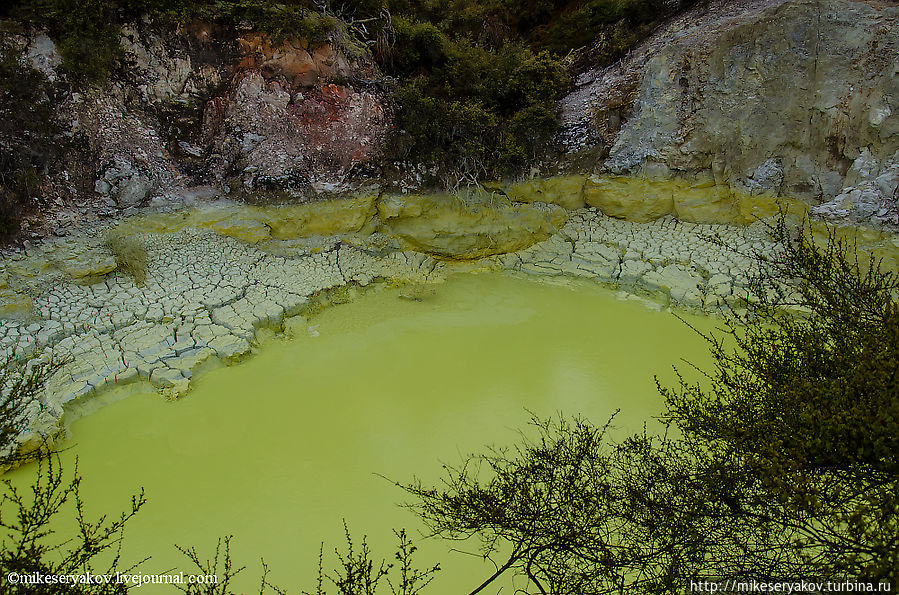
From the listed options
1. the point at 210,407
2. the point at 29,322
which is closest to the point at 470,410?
the point at 210,407

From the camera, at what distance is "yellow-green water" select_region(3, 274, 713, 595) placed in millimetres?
4043

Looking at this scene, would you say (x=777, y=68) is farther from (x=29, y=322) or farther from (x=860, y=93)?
(x=29, y=322)

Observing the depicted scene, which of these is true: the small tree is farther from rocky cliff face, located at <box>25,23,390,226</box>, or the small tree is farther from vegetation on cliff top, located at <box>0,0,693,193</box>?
rocky cliff face, located at <box>25,23,390,226</box>

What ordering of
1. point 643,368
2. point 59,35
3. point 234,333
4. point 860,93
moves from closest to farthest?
point 643,368, point 234,333, point 860,93, point 59,35

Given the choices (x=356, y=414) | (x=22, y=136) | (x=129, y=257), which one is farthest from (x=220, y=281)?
(x=22, y=136)

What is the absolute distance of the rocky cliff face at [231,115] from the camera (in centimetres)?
757

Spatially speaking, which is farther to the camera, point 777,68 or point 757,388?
point 777,68

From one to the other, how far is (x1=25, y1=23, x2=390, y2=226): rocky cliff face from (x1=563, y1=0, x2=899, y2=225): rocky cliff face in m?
3.55

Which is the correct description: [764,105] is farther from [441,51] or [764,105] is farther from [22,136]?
[22,136]

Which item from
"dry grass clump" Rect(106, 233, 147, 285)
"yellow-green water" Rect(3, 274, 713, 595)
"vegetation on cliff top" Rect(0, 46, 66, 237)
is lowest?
"yellow-green water" Rect(3, 274, 713, 595)

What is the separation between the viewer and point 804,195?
23.8ft

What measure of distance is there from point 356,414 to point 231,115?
515 cm

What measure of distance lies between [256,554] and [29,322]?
4.02m

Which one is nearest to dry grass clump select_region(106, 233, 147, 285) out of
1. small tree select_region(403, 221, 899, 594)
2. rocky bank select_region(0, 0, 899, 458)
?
rocky bank select_region(0, 0, 899, 458)
